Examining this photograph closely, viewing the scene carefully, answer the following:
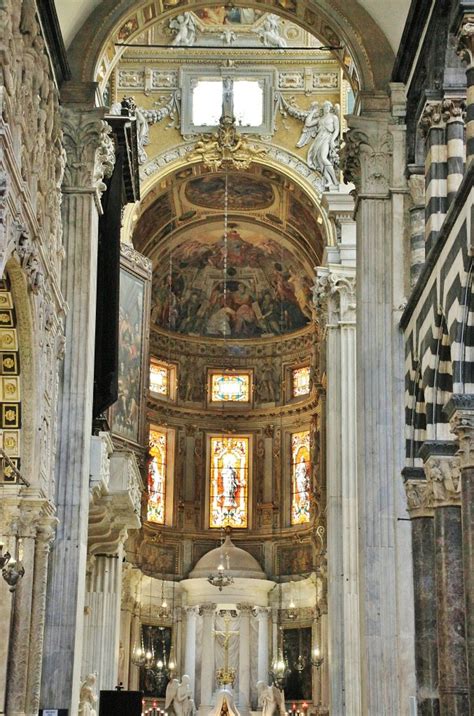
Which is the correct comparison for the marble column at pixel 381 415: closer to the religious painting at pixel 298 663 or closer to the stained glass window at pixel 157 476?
the religious painting at pixel 298 663

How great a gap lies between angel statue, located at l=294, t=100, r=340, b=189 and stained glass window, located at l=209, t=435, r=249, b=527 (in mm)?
11755

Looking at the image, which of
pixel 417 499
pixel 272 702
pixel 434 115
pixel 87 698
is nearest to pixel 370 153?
pixel 434 115

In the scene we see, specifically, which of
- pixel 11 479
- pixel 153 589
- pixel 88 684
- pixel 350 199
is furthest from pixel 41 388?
pixel 153 589

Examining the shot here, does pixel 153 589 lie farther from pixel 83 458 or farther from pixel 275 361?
pixel 83 458

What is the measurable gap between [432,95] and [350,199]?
43.9 feet

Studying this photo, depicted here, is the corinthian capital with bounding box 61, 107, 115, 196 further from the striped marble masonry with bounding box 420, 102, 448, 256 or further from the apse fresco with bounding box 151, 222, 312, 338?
the apse fresco with bounding box 151, 222, 312, 338

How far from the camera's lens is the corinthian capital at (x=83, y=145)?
20.0 meters

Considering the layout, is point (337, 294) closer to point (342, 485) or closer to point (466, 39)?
point (342, 485)

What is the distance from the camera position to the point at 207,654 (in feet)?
129

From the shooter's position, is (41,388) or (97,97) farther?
(97,97)

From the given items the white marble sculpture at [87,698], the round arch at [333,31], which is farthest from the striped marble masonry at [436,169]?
the white marble sculpture at [87,698]

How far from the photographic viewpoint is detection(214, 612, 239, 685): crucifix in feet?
127

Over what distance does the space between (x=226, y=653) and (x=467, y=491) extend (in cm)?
2615

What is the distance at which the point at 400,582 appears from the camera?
18594 mm
